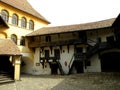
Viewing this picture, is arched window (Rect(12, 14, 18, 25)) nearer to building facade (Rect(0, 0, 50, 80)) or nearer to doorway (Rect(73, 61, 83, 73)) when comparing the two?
building facade (Rect(0, 0, 50, 80))

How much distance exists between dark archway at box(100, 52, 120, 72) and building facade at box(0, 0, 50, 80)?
518 inches

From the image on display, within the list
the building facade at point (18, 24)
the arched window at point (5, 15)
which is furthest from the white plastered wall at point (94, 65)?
the arched window at point (5, 15)

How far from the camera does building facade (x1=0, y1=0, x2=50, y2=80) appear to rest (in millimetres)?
27031

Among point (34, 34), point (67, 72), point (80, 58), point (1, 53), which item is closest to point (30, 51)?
point (34, 34)

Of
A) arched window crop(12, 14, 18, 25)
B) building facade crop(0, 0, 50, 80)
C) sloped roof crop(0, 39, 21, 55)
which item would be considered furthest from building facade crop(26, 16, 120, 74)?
sloped roof crop(0, 39, 21, 55)

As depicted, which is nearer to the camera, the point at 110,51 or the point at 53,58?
the point at 110,51

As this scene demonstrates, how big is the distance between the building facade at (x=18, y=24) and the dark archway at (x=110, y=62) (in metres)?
13.2

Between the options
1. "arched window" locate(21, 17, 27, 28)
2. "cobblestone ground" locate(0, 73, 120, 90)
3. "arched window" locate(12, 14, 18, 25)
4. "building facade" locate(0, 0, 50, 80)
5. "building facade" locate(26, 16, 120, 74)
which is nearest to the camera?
"cobblestone ground" locate(0, 73, 120, 90)

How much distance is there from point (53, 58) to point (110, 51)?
375 inches

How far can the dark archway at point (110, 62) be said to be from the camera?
24938mm

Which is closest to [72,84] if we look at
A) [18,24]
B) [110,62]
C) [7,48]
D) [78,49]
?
[7,48]

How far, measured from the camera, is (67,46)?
2870 cm

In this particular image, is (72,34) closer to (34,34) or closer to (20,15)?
(34,34)

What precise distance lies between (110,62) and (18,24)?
16.6 meters
